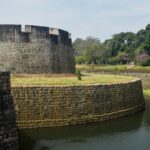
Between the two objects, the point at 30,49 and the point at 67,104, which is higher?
the point at 30,49

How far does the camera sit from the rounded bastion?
17781mm

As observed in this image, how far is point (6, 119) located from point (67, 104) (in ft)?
25.8

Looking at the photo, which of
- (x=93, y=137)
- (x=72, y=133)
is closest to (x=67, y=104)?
(x=72, y=133)

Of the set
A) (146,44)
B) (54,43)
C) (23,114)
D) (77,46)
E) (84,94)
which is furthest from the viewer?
(77,46)

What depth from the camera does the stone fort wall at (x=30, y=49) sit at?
2238 centimetres

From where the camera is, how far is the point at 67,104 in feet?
62.4

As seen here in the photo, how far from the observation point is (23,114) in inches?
698

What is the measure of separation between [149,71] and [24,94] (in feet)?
77.3

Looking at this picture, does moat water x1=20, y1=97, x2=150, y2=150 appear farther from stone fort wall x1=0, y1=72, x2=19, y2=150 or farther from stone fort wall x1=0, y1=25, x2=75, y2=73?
stone fort wall x1=0, y1=25, x2=75, y2=73

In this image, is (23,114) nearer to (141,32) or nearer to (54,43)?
(54,43)

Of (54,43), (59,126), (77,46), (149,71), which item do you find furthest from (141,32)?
(59,126)

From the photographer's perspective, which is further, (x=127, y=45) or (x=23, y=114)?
(x=127, y=45)

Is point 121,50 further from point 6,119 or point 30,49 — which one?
point 6,119

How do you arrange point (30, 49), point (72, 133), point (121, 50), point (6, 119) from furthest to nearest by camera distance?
point (121, 50)
point (30, 49)
point (72, 133)
point (6, 119)
